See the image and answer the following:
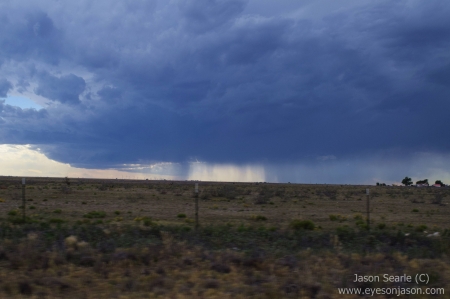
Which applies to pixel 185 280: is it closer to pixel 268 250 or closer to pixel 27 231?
pixel 268 250

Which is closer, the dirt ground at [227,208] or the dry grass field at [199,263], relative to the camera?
the dry grass field at [199,263]

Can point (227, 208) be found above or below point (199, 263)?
below

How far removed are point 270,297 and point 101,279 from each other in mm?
4125

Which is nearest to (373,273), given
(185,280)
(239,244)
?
(185,280)

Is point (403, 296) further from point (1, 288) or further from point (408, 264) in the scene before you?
point (1, 288)

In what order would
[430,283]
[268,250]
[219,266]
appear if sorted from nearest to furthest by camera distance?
[430,283] < [219,266] < [268,250]

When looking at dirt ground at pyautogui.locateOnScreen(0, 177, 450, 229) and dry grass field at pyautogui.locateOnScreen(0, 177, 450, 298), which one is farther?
dirt ground at pyautogui.locateOnScreen(0, 177, 450, 229)

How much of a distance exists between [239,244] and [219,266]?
408cm

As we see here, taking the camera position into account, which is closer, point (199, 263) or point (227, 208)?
point (199, 263)

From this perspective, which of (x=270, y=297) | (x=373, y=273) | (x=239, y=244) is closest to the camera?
(x=270, y=297)

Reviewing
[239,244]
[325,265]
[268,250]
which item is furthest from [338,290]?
[239,244]

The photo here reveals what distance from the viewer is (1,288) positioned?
9.16 metres

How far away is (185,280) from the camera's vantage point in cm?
998

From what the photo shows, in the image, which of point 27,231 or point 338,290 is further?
point 27,231
